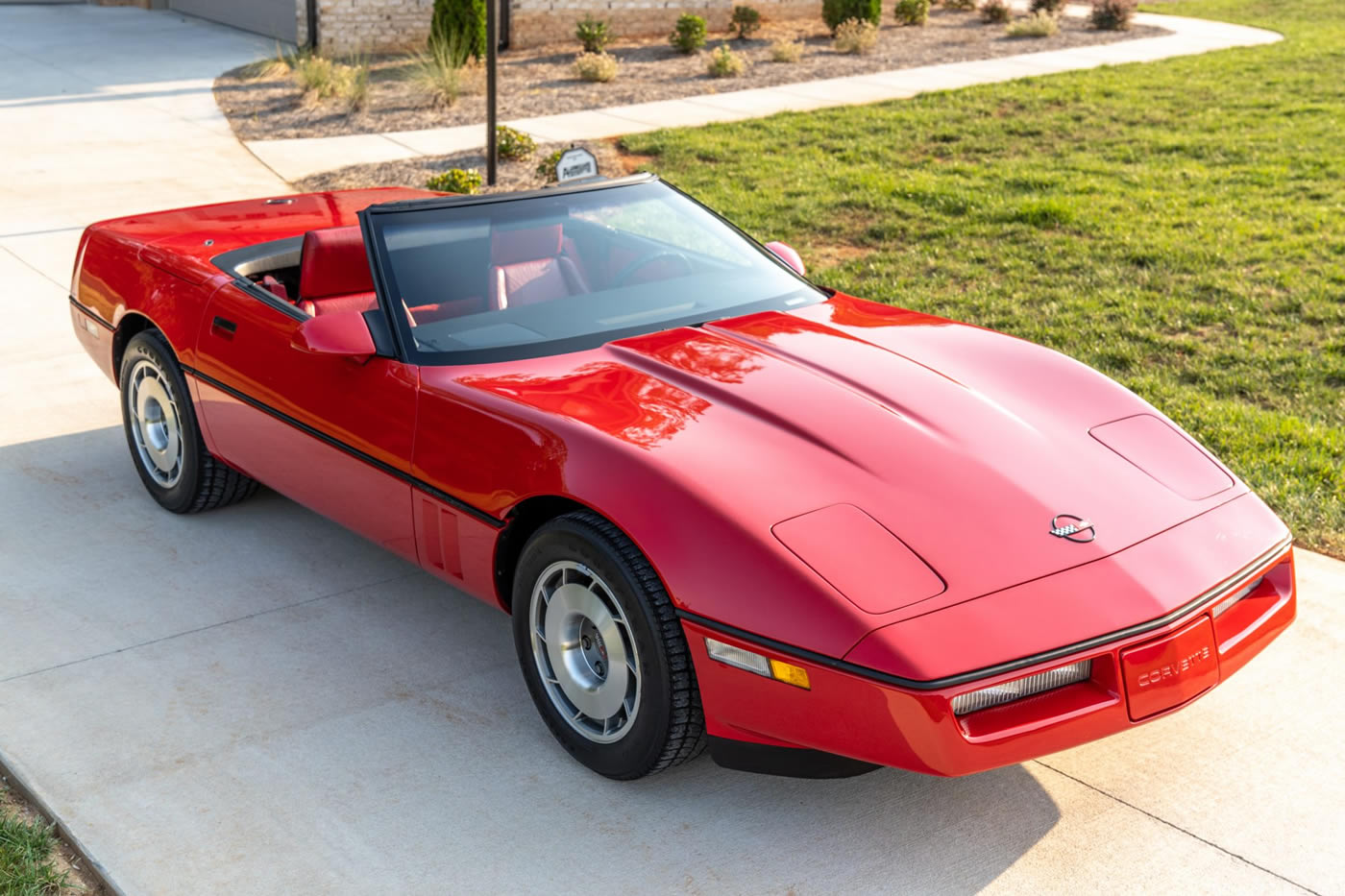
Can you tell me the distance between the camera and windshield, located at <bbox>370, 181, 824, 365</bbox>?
13.5ft

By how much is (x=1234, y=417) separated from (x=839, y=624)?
397 centimetres

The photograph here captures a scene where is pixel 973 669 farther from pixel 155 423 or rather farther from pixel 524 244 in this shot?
pixel 155 423

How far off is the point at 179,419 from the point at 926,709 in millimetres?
3351

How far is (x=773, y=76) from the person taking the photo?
1587cm

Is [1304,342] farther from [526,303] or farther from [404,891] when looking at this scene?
[404,891]

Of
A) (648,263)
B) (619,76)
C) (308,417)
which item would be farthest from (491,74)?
(619,76)

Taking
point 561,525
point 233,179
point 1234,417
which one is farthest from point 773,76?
point 561,525

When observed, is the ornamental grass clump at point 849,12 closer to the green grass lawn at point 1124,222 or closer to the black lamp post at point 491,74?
the green grass lawn at point 1124,222

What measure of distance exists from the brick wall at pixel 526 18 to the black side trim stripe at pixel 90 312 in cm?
1181

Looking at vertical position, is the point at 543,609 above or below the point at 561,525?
below

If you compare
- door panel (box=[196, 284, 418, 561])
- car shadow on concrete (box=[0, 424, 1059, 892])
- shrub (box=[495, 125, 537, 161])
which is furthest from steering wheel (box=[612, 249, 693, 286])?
shrub (box=[495, 125, 537, 161])

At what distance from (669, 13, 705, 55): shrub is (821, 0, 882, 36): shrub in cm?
231

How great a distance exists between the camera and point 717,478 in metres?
3.25

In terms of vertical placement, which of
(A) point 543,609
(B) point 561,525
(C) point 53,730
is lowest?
(C) point 53,730
